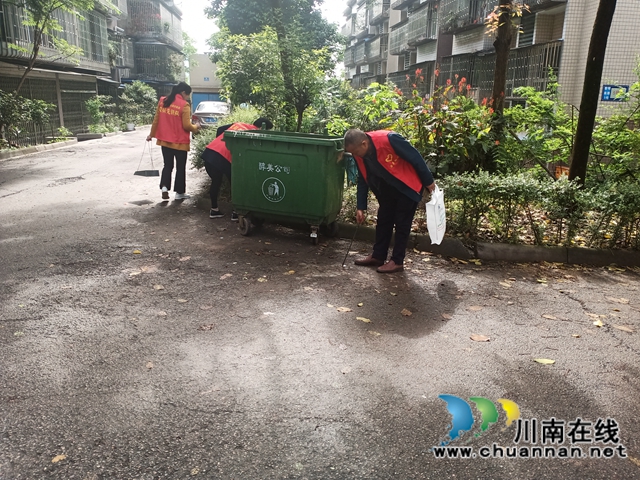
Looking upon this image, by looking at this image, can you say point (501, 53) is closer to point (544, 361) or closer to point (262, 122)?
point (262, 122)

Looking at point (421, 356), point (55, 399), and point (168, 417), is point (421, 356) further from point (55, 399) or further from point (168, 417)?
point (55, 399)

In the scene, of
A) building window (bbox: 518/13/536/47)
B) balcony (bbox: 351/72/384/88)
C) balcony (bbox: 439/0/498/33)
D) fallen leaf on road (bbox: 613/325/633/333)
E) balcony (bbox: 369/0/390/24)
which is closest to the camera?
fallen leaf on road (bbox: 613/325/633/333)

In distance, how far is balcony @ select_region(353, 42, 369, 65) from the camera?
162 ft

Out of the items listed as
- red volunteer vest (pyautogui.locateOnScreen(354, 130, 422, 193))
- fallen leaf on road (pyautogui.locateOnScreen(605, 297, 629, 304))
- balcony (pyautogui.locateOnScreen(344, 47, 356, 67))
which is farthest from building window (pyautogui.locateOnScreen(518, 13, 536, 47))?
balcony (pyautogui.locateOnScreen(344, 47, 356, 67))

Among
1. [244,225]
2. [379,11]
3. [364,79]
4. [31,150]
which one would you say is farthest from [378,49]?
[244,225]

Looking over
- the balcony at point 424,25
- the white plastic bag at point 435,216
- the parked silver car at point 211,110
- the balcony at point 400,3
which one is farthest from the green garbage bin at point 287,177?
the balcony at point 400,3

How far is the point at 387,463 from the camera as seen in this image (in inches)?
105

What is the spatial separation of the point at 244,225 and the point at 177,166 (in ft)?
8.38

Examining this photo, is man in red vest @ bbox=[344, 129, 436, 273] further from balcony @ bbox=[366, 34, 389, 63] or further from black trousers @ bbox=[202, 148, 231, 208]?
balcony @ bbox=[366, 34, 389, 63]

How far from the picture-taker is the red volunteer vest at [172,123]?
8500 mm

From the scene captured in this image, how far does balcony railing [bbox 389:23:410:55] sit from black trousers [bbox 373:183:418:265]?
28.9 meters

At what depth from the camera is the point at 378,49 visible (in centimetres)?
4597

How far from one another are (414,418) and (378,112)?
699 centimetres

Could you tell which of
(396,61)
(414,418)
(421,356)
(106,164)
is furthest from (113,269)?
(396,61)
